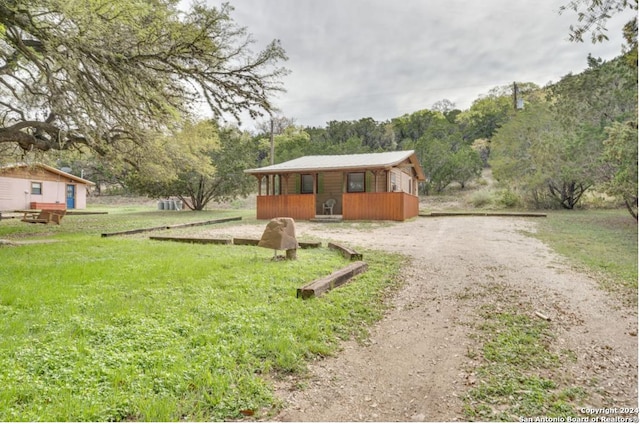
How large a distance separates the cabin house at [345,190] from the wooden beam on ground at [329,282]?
39.0 ft

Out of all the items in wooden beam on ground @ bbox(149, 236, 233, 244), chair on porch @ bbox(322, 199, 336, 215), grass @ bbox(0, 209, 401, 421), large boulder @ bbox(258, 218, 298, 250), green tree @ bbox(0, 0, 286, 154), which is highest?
green tree @ bbox(0, 0, 286, 154)

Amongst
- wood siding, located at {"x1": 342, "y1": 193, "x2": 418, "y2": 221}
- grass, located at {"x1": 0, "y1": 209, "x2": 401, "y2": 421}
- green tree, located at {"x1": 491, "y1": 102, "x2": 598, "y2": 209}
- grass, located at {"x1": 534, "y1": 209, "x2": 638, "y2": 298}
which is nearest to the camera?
grass, located at {"x1": 0, "y1": 209, "x2": 401, "y2": 421}

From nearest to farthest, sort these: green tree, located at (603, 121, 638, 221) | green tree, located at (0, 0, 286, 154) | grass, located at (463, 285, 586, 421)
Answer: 1. grass, located at (463, 285, 586, 421)
2. green tree, located at (0, 0, 286, 154)
3. green tree, located at (603, 121, 638, 221)

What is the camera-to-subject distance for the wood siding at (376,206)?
1791 centimetres

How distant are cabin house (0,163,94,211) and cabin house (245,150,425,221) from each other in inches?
722

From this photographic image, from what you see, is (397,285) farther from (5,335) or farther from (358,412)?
(5,335)

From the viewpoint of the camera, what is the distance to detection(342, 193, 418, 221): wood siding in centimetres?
1791

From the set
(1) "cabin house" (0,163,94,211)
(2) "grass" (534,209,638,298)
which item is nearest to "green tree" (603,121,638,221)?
(2) "grass" (534,209,638,298)

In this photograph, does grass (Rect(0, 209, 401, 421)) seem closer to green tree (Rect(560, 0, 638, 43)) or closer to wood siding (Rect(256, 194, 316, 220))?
green tree (Rect(560, 0, 638, 43))

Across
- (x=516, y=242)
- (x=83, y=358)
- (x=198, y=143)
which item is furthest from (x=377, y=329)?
(x=198, y=143)

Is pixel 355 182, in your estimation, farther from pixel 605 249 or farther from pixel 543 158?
pixel 605 249

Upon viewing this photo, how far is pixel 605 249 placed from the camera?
902cm

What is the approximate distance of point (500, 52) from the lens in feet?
27.4

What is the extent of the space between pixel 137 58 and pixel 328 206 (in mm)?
15070
